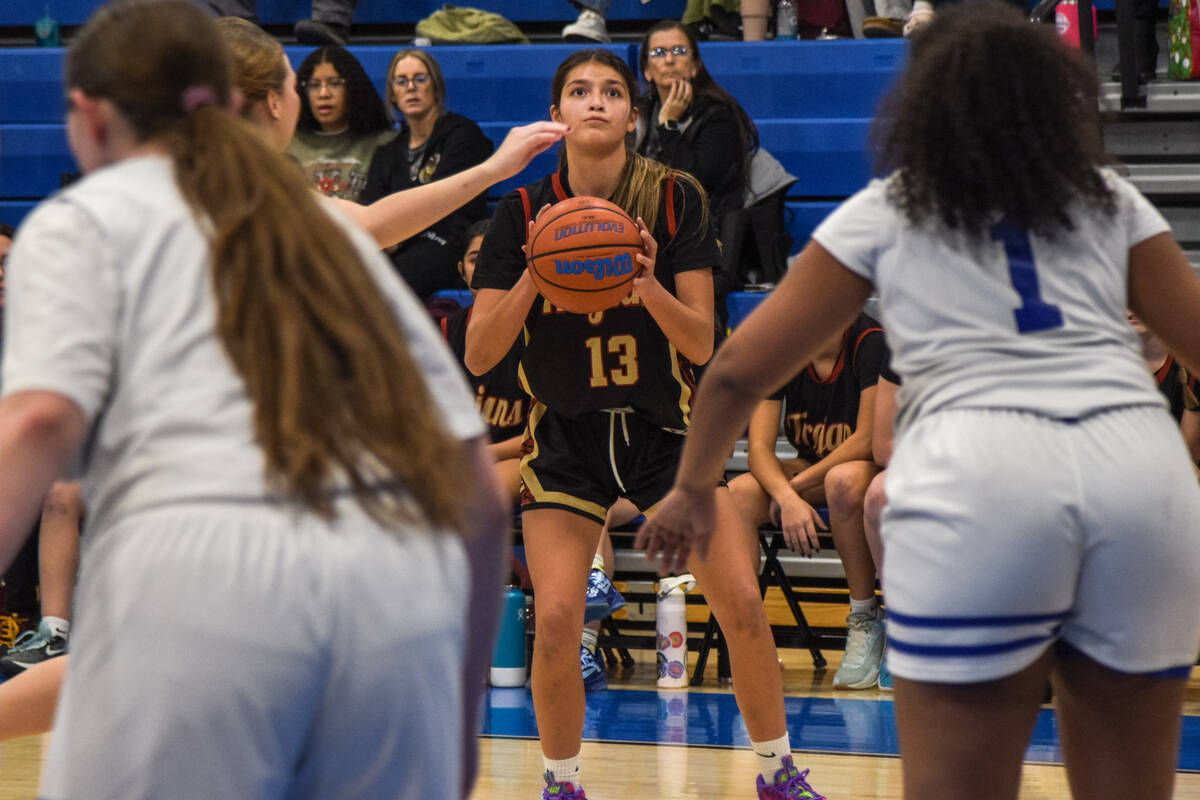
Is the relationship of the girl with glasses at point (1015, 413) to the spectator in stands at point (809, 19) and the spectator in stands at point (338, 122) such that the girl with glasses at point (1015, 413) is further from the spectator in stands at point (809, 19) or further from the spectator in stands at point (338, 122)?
the spectator in stands at point (809, 19)

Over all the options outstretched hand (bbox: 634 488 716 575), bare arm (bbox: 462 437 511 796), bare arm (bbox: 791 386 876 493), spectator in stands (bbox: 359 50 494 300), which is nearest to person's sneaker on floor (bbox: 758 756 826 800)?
outstretched hand (bbox: 634 488 716 575)

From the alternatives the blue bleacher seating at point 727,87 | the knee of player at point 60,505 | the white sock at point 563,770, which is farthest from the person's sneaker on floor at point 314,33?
the white sock at point 563,770

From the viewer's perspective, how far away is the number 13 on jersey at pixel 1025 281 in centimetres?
196

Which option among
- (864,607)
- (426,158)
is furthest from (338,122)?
(864,607)

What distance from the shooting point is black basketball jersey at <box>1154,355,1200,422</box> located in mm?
5491

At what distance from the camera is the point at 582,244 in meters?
3.73

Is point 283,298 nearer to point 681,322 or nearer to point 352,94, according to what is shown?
point 681,322

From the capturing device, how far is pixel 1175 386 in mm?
5645

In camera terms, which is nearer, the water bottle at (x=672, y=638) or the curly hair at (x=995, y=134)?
the curly hair at (x=995, y=134)

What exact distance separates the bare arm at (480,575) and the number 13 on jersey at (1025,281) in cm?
75

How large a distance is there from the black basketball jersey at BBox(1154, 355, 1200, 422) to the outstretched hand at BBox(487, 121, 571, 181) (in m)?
3.23

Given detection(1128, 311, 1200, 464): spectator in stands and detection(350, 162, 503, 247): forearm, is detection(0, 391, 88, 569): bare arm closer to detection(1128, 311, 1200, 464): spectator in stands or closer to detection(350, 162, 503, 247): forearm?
detection(350, 162, 503, 247): forearm

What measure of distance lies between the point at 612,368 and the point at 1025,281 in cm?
200

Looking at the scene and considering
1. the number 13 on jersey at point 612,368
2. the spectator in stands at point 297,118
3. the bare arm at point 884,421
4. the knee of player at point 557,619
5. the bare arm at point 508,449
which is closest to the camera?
the spectator in stands at point 297,118
